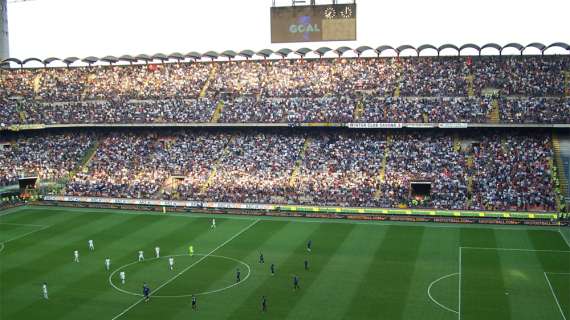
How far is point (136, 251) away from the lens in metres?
40.3

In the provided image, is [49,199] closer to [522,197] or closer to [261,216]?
[261,216]

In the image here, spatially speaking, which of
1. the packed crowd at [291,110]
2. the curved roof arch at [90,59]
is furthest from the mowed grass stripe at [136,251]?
the curved roof arch at [90,59]

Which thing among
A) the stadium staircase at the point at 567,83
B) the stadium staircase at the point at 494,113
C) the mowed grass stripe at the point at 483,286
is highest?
the stadium staircase at the point at 567,83

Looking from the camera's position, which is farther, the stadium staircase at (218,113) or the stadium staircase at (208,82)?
the stadium staircase at (208,82)

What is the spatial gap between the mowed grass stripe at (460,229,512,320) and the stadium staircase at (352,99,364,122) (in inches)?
814

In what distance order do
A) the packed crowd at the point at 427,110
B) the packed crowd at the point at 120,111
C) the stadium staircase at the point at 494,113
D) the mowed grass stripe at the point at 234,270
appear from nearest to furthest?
the mowed grass stripe at the point at 234,270 < the stadium staircase at the point at 494,113 < the packed crowd at the point at 427,110 < the packed crowd at the point at 120,111

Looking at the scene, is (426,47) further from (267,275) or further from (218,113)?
(267,275)

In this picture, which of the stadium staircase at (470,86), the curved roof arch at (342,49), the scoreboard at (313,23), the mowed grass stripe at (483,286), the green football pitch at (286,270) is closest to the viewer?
the mowed grass stripe at (483,286)

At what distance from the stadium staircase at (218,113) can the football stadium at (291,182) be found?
1.38 feet

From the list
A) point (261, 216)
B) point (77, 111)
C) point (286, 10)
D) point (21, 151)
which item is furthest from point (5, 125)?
point (286, 10)

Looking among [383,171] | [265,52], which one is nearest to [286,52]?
[265,52]

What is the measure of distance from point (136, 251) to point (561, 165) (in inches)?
1454

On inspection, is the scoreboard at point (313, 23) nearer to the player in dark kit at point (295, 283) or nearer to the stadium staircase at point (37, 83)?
the player in dark kit at point (295, 283)

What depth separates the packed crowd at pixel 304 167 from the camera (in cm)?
5081
